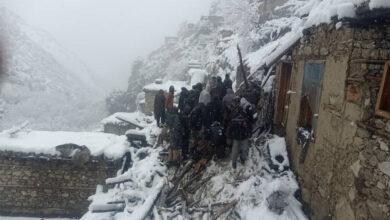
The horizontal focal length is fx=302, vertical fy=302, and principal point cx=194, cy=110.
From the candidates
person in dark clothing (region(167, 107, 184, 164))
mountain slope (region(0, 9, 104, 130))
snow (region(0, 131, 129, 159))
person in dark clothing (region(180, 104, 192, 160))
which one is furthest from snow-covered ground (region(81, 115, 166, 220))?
mountain slope (region(0, 9, 104, 130))

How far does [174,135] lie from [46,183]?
6.68 metres

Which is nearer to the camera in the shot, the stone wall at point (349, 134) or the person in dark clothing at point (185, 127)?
the stone wall at point (349, 134)

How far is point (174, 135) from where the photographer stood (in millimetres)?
8391

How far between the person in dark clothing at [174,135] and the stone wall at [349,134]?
3440 mm

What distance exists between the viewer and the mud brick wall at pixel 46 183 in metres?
11.8

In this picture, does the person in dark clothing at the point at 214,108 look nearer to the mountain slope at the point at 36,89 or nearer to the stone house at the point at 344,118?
the stone house at the point at 344,118

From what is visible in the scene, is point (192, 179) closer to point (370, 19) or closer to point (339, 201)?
point (339, 201)

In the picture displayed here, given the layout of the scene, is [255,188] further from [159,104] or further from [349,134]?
[159,104]

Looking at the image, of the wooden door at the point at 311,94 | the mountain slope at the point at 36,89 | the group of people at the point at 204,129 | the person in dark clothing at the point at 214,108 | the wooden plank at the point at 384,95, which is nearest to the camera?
the wooden plank at the point at 384,95

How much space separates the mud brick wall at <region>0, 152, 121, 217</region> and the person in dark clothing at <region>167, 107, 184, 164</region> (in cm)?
387

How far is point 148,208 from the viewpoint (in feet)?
23.4

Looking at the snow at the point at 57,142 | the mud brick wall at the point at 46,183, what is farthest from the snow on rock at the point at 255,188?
the mud brick wall at the point at 46,183

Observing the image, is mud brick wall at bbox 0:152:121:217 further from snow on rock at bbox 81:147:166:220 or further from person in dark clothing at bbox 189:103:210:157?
person in dark clothing at bbox 189:103:210:157

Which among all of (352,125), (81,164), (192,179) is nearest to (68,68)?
(81,164)
